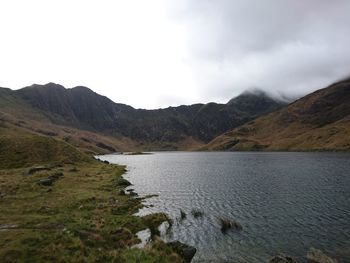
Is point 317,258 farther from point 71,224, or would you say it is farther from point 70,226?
point 71,224

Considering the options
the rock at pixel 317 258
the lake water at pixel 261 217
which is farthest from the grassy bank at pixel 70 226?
the rock at pixel 317 258

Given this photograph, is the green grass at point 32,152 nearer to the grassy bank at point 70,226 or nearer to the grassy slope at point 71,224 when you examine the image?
the grassy slope at point 71,224

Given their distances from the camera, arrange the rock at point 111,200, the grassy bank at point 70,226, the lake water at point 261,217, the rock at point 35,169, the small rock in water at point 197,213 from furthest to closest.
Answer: the rock at point 35,169, the rock at point 111,200, the small rock in water at point 197,213, the lake water at point 261,217, the grassy bank at point 70,226

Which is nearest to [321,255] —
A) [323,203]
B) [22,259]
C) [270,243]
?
[270,243]

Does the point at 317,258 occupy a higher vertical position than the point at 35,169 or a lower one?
lower

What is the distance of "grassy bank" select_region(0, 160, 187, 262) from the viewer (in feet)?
92.1

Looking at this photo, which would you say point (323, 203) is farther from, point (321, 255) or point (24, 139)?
point (24, 139)

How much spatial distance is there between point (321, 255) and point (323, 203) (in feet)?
108

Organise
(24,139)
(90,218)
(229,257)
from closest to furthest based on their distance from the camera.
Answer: (229,257) < (90,218) < (24,139)

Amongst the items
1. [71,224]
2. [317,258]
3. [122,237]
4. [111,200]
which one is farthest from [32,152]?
[317,258]

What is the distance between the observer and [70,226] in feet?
123

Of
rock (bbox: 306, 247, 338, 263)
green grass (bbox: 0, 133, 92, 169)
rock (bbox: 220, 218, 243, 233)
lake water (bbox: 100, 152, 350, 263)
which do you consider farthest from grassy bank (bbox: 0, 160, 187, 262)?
green grass (bbox: 0, 133, 92, 169)

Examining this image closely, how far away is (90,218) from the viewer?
146ft

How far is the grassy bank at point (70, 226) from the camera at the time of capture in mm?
28078
